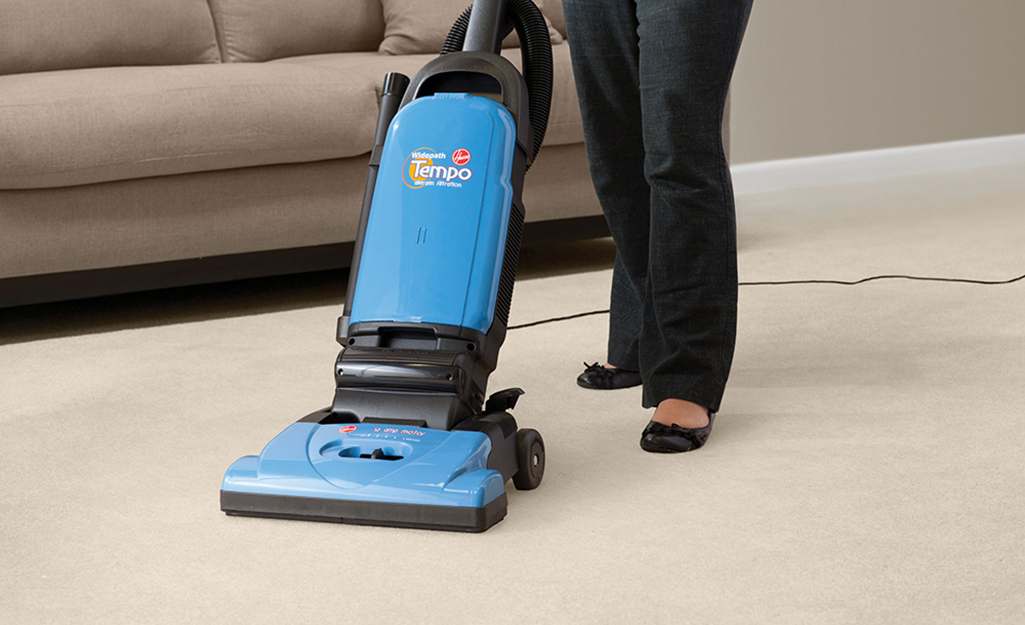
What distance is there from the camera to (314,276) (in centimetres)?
290

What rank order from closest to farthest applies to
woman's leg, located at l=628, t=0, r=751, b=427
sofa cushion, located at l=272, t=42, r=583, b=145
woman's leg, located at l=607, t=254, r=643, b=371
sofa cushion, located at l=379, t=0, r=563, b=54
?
1. woman's leg, located at l=628, t=0, r=751, b=427
2. woman's leg, located at l=607, t=254, r=643, b=371
3. sofa cushion, located at l=272, t=42, r=583, b=145
4. sofa cushion, located at l=379, t=0, r=563, b=54

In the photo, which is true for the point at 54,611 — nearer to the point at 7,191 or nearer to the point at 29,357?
the point at 29,357

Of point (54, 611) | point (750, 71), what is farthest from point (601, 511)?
point (750, 71)

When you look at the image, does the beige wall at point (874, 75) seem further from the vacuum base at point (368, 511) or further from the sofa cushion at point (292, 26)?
the vacuum base at point (368, 511)

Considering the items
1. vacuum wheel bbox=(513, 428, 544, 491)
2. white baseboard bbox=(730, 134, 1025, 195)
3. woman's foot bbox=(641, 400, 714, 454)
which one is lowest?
white baseboard bbox=(730, 134, 1025, 195)

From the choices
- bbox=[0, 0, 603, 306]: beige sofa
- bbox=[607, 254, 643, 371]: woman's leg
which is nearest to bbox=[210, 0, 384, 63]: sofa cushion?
bbox=[0, 0, 603, 306]: beige sofa

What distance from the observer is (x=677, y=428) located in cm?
146

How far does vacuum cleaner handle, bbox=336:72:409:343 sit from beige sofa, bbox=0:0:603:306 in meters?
0.96

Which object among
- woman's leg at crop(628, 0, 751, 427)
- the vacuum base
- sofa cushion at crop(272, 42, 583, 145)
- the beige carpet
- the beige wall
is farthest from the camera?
the beige wall

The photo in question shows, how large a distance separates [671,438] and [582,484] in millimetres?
165

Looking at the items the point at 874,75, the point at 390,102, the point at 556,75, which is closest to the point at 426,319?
the point at 390,102

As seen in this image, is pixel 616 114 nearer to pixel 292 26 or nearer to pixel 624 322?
pixel 624 322

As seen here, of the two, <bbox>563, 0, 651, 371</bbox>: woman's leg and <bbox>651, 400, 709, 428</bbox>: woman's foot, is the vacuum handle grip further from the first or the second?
<bbox>651, 400, 709, 428</bbox>: woman's foot

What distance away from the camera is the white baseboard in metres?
4.21
